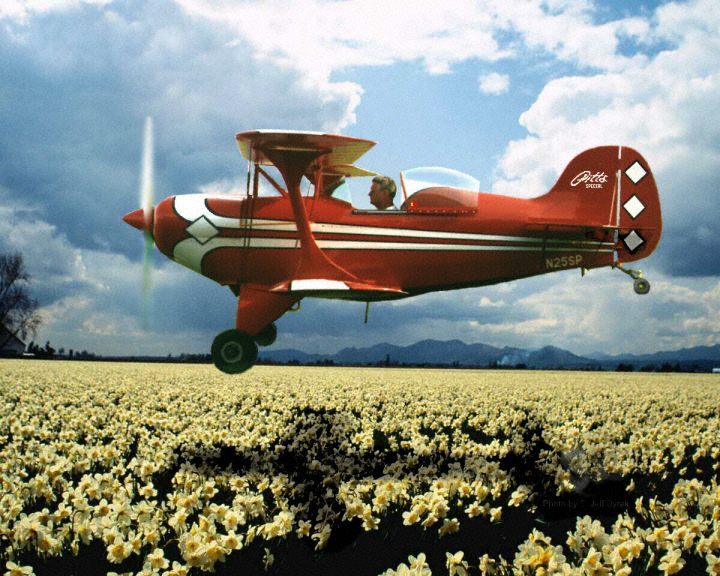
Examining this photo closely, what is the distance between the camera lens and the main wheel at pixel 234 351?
8.03 metres

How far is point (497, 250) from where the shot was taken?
8.88m

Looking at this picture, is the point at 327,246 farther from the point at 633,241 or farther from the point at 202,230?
the point at 633,241

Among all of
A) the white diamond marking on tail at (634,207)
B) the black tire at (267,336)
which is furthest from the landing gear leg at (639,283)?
the black tire at (267,336)

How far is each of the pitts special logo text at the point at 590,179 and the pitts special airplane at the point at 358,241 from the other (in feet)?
2.80

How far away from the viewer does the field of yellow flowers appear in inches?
195

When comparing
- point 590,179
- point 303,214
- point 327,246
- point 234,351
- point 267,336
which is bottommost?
point 234,351

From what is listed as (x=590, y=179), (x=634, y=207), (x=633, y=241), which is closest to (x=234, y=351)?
(x=633, y=241)

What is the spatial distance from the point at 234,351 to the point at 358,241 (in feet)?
7.66

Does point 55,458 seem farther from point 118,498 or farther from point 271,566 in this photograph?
point 271,566

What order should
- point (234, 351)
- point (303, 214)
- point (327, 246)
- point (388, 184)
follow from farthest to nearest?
point (388, 184) → point (327, 246) → point (303, 214) → point (234, 351)

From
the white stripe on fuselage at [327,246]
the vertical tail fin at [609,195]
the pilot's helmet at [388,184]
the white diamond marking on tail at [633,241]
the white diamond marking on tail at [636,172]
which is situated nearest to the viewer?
the white stripe on fuselage at [327,246]

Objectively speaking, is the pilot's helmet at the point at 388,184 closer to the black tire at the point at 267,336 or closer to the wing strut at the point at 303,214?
the wing strut at the point at 303,214

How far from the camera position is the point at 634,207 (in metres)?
9.91

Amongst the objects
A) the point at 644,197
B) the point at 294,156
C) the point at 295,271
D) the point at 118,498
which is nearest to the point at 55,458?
the point at 118,498
